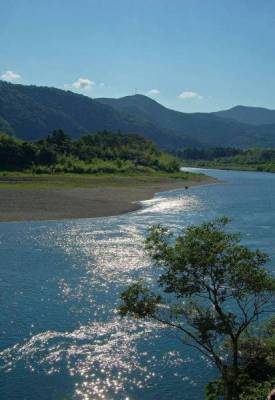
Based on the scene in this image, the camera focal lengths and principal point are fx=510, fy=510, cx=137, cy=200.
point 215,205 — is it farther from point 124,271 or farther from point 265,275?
point 265,275

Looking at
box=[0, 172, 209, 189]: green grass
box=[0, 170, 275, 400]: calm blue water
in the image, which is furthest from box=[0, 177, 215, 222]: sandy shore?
box=[0, 170, 275, 400]: calm blue water

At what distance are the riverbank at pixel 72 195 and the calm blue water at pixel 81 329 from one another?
1845cm

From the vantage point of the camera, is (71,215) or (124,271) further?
(71,215)

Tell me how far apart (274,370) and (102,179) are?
5209 inches

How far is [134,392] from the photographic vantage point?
29766 millimetres

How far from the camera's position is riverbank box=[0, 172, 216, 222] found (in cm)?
9738

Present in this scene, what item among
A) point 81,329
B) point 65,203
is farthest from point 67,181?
point 81,329

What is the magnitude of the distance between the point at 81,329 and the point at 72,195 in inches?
3312

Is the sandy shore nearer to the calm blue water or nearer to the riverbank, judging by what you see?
the riverbank

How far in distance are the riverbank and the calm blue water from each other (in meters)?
18.5

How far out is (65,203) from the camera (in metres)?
108

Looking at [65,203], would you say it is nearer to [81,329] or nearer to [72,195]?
[72,195]

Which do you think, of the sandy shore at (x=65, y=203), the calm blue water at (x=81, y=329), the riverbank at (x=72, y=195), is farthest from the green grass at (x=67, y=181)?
the calm blue water at (x=81, y=329)

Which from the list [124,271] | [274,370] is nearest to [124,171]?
[124,271]
